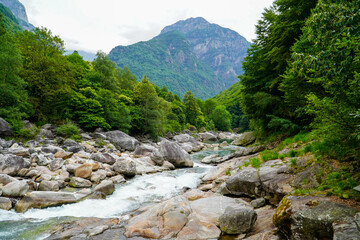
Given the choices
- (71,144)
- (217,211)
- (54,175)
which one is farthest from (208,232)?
(71,144)

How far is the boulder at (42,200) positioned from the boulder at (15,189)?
1.30 ft

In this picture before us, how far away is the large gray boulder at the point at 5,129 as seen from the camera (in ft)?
57.0

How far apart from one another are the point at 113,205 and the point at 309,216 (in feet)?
29.9

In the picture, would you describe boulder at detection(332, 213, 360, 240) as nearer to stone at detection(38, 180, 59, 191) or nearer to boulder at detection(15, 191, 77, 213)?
boulder at detection(15, 191, 77, 213)

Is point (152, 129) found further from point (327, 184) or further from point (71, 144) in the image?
point (327, 184)

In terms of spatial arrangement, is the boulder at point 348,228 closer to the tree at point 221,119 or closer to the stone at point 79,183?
the stone at point 79,183

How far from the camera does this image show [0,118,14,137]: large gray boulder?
17.4 m

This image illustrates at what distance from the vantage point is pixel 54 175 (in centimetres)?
1251

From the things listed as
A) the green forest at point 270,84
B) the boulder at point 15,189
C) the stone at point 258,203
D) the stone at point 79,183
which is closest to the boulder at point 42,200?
the boulder at point 15,189

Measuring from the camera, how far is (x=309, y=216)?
15.5ft

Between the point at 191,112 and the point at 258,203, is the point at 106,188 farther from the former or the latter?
the point at 191,112

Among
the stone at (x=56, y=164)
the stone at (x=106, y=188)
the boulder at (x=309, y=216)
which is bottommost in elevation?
the boulder at (x=309, y=216)

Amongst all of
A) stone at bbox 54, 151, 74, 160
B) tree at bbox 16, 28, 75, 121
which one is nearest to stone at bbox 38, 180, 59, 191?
stone at bbox 54, 151, 74, 160

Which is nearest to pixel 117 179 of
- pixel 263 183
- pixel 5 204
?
pixel 5 204
